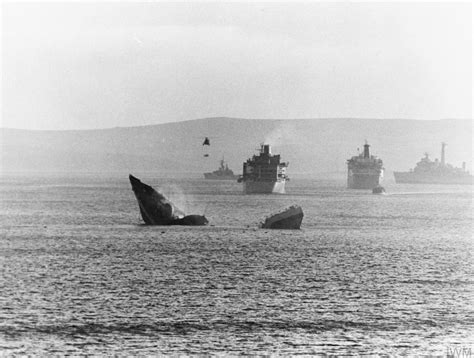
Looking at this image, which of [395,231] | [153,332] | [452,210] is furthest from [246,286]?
[452,210]

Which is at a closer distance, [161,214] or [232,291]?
[232,291]

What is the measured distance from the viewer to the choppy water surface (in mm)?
37500

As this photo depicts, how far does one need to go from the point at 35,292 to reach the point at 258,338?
643 inches

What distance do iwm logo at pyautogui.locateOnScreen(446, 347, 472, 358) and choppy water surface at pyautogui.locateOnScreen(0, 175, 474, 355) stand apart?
397 millimetres

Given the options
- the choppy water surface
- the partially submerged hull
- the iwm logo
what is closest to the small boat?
the choppy water surface

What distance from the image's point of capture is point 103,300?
153ft

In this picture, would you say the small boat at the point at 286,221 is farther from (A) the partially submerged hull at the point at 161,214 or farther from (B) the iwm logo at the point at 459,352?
(B) the iwm logo at the point at 459,352

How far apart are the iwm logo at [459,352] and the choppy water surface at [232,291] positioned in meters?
0.40

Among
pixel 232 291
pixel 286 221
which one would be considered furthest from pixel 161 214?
pixel 232 291

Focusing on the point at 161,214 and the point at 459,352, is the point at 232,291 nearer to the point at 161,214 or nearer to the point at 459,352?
the point at 459,352

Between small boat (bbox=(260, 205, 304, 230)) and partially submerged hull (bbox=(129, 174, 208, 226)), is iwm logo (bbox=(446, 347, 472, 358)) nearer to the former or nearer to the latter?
small boat (bbox=(260, 205, 304, 230))

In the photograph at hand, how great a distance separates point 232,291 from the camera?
165ft

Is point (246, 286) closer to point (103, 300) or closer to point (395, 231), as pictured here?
point (103, 300)

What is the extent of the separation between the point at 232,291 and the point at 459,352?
18163mm
